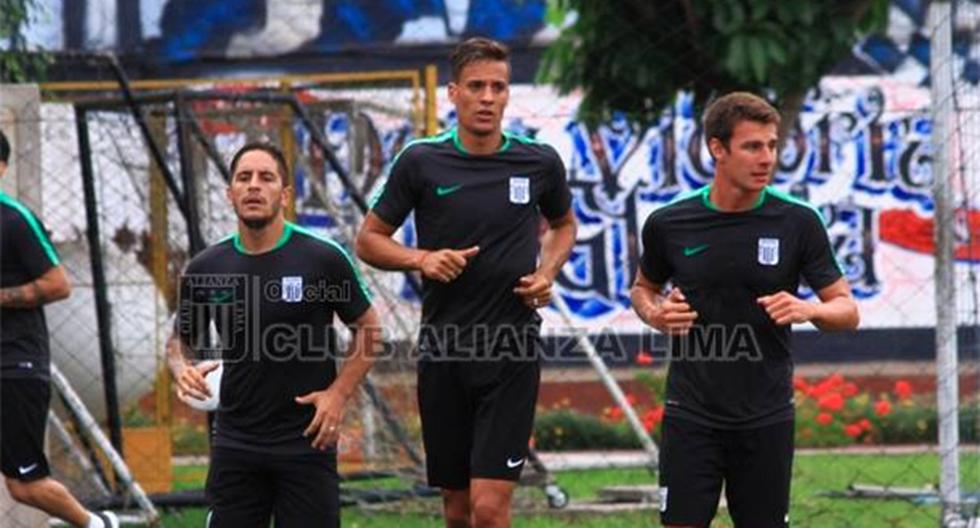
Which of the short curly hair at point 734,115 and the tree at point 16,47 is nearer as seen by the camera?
the short curly hair at point 734,115

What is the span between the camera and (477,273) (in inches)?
334

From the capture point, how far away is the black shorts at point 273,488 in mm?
8047

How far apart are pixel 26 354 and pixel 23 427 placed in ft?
1.13

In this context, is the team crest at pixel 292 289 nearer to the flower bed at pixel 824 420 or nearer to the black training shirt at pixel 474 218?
the black training shirt at pixel 474 218

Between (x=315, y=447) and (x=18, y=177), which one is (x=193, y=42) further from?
(x=315, y=447)

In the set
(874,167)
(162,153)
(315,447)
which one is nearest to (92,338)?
(162,153)

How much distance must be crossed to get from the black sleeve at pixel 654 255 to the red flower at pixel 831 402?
778cm

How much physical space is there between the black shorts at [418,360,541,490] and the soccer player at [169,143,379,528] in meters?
0.53

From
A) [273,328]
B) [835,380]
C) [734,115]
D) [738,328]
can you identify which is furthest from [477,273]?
[835,380]

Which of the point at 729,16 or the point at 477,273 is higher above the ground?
the point at 729,16

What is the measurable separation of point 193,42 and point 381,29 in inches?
79.9

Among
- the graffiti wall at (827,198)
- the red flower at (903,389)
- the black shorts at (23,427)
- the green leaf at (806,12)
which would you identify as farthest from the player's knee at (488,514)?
the red flower at (903,389)

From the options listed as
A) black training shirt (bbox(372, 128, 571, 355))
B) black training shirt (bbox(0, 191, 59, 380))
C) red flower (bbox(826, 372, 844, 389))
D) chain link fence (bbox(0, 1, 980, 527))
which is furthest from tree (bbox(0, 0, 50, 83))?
red flower (bbox(826, 372, 844, 389))

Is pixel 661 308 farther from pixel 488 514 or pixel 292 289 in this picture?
pixel 292 289
